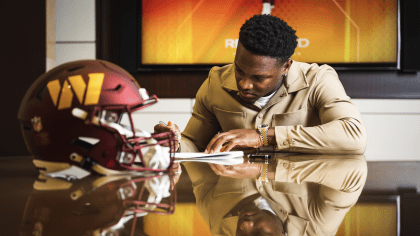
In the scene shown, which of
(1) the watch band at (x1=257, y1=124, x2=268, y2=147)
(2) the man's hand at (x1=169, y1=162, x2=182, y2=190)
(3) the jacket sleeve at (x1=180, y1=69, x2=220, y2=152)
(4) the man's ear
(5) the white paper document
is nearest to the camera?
(2) the man's hand at (x1=169, y1=162, x2=182, y2=190)

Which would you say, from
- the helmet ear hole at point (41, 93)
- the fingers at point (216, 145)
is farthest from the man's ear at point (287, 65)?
the helmet ear hole at point (41, 93)

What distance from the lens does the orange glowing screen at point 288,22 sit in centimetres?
281

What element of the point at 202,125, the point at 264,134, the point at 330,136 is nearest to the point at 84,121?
the point at 264,134

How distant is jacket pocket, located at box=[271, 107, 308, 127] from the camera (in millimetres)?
1544

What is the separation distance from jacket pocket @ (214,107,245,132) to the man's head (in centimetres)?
14

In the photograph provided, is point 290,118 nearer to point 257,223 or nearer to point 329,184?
point 329,184

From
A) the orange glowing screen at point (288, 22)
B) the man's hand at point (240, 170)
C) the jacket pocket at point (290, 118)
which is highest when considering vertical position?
Answer: the orange glowing screen at point (288, 22)

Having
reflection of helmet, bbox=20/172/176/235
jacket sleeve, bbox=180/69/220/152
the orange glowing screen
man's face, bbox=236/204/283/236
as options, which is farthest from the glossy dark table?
the orange glowing screen

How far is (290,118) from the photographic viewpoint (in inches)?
61.2

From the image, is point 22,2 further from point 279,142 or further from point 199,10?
point 279,142

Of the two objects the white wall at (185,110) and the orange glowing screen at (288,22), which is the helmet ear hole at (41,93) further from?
the orange glowing screen at (288,22)

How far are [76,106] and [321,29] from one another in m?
2.49

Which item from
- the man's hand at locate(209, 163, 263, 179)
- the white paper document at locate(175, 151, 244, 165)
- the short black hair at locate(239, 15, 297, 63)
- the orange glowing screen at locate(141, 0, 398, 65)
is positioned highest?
the orange glowing screen at locate(141, 0, 398, 65)

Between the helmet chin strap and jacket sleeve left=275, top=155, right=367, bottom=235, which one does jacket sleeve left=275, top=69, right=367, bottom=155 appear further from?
the helmet chin strap
